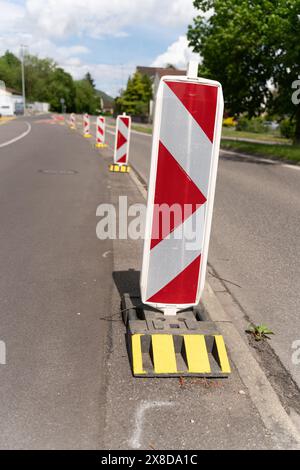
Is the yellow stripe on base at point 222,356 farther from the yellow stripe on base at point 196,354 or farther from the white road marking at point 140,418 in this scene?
the white road marking at point 140,418

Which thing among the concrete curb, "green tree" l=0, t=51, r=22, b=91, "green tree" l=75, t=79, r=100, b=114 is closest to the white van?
"green tree" l=0, t=51, r=22, b=91

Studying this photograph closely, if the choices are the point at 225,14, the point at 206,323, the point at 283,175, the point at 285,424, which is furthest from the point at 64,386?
the point at 225,14

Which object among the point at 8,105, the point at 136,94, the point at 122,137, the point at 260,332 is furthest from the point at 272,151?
the point at 136,94

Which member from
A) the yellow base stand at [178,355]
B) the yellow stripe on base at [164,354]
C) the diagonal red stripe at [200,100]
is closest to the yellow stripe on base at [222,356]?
the yellow base stand at [178,355]

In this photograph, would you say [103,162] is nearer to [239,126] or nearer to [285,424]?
[285,424]

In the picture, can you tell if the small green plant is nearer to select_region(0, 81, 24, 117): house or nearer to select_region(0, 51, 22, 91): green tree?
select_region(0, 81, 24, 117): house

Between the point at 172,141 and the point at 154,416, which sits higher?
the point at 172,141

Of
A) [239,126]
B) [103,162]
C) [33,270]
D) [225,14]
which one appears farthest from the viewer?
[239,126]

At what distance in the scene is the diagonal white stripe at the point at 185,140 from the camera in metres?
2.72

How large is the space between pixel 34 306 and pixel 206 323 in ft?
5.05

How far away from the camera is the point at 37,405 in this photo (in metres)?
2.49

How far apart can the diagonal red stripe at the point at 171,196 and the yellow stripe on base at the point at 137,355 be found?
0.65 m

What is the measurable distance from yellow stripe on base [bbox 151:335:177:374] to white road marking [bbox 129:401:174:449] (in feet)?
0.86

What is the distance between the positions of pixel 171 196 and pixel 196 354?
1.07m
